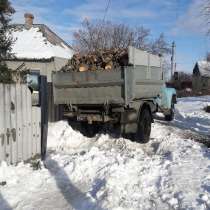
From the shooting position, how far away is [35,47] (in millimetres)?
22391

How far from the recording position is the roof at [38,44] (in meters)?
21.6

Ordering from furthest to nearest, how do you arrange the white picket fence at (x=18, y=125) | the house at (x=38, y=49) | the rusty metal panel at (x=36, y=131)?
the house at (x=38, y=49) → the rusty metal panel at (x=36, y=131) → the white picket fence at (x=18, y=125)

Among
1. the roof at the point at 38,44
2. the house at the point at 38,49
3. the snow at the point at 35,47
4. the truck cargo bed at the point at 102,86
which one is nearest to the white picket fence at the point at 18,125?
the truck cargo bed at the point at 102,86

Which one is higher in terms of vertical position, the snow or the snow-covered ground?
the snow

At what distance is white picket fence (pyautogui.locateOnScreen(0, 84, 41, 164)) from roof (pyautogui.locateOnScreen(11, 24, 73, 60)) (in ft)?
41.1

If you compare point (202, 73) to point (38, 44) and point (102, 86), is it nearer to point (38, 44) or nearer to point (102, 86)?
point (38, 44)

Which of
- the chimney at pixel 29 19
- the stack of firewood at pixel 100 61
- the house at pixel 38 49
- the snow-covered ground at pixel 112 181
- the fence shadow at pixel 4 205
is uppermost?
the chimney at pixel 29 19

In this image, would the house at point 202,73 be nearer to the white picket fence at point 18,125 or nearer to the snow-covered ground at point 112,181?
the snow-covered ground at point 112,181

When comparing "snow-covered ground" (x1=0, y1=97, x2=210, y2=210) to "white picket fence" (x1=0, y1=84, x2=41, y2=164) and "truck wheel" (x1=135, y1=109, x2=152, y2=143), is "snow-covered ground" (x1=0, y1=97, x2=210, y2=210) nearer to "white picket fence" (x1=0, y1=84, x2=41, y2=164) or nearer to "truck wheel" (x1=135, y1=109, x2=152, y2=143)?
"white picket fence" (x1=0, y1=84, x2=41, y2=164)

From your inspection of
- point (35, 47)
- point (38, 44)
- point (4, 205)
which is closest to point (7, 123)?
point (4, 205)

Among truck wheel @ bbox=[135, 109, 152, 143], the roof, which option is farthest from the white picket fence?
the roof

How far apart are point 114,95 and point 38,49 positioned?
482 inches

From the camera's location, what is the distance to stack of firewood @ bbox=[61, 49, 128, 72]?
11406mm

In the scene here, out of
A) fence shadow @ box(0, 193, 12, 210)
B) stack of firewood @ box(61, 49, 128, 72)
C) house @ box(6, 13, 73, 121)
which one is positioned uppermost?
house @ box(6, 13, 73, 121)
